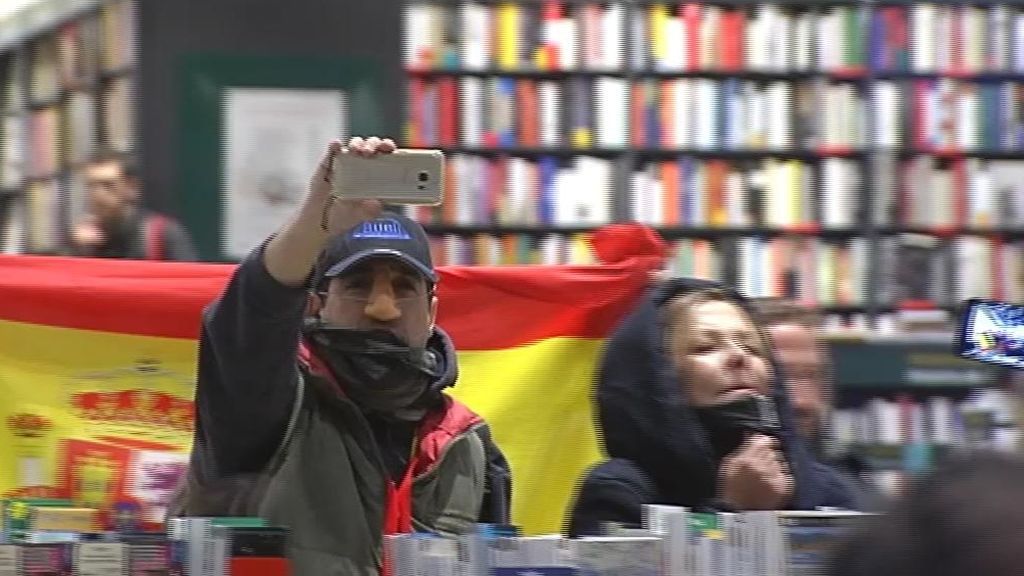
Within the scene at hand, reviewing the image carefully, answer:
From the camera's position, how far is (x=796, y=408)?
3199 mm

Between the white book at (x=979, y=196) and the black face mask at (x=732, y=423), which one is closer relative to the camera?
the black face mask at (x=732, y=423)

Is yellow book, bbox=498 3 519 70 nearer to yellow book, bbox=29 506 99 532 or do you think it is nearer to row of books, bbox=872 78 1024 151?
row of books, bbox=872 78 1024 151

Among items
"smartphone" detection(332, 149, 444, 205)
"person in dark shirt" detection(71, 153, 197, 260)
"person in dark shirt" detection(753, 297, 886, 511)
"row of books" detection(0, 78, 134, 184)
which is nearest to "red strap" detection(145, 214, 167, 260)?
"person in dark shirt" detection(71, 153, 197, 260)

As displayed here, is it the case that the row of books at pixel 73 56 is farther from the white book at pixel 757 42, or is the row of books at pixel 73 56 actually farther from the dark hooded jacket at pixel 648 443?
the dark hooded jacket at pixel 648 443

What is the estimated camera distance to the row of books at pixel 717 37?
731 centimetres

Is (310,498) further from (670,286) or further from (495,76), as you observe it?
(495,76)

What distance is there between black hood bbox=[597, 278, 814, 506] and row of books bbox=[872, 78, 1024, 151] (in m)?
5.25

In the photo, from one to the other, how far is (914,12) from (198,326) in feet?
17.2

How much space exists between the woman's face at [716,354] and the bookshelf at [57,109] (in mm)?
4311

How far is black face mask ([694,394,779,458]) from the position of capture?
228 cm

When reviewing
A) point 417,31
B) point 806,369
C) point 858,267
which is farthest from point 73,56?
point 806,369

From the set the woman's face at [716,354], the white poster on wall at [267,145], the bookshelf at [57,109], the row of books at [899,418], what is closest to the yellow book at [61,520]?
the woman's face at [716,354]

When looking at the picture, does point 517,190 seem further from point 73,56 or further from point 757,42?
point 73,56

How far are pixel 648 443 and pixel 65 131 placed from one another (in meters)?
5.55
